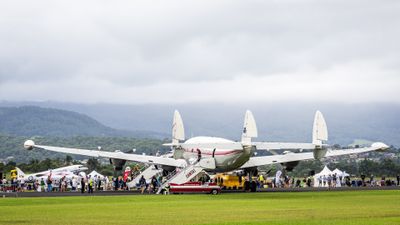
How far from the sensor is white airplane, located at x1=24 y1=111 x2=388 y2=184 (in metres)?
75.7

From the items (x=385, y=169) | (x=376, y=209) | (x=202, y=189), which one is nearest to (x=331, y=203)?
(x=376, y=209)

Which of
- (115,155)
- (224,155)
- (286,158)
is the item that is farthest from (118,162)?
(286,158)

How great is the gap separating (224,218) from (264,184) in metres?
65.7

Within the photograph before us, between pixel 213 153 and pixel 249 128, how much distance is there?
34.0ft

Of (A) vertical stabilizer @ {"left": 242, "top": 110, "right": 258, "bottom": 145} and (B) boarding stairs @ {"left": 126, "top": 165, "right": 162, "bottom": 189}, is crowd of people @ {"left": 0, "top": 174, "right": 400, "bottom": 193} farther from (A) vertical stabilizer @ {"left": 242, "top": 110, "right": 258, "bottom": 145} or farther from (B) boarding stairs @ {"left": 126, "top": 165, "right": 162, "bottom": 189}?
(A) vertical stabilizer @ {"left": 242, "top": 110, "right": 258, "bottom": 145}

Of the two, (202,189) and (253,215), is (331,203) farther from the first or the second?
(202,189)

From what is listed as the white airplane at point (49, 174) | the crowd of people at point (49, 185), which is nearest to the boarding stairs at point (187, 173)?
the crowd of people at point (49, 185)

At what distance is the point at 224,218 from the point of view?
46.5m

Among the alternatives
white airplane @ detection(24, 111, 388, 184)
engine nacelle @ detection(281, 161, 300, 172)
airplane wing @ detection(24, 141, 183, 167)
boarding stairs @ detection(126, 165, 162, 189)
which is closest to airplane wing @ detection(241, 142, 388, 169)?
white airplane @ detection(24, 111, 388, 184)

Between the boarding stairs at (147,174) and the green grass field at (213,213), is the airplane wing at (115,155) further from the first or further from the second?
the green grass field at (213,213)

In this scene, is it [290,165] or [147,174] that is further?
[147,174]

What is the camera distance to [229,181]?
95.8 meters

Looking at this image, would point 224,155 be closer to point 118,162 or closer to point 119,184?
point 118,162

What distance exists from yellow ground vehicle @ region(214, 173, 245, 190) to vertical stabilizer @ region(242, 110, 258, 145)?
53.1 feet
